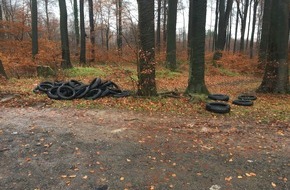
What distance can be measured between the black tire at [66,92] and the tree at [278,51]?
7589 millimetres

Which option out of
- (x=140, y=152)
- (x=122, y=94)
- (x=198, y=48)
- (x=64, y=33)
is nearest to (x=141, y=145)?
(x=140, y=152)

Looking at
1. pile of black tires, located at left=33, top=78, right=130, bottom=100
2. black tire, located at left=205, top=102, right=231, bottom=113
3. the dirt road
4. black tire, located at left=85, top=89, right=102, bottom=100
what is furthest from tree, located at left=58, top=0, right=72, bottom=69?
black tire, located at left=205, top=102, right=231, bottom=113

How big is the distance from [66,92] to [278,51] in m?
8.18

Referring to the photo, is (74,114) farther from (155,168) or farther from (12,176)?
(155,168)

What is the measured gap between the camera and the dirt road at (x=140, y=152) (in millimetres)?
3592

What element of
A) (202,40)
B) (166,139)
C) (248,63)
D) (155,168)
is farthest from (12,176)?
(248,63)

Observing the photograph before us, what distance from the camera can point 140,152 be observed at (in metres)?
4.52

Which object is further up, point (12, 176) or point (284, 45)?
point (284, 45)

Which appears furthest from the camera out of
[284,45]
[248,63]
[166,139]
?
[248,63]

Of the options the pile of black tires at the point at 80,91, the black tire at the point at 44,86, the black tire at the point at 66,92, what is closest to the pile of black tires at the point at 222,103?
the pile of black tires at the point at 80,91

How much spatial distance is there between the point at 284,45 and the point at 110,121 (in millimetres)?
7530

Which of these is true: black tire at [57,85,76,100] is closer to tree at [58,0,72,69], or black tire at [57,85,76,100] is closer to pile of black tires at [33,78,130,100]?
pile of black tires at [33,78,130,100]

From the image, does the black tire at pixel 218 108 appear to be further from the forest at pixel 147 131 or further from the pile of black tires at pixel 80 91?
the pile of black tires at pixel 80 91

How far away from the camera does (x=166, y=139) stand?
513cm
